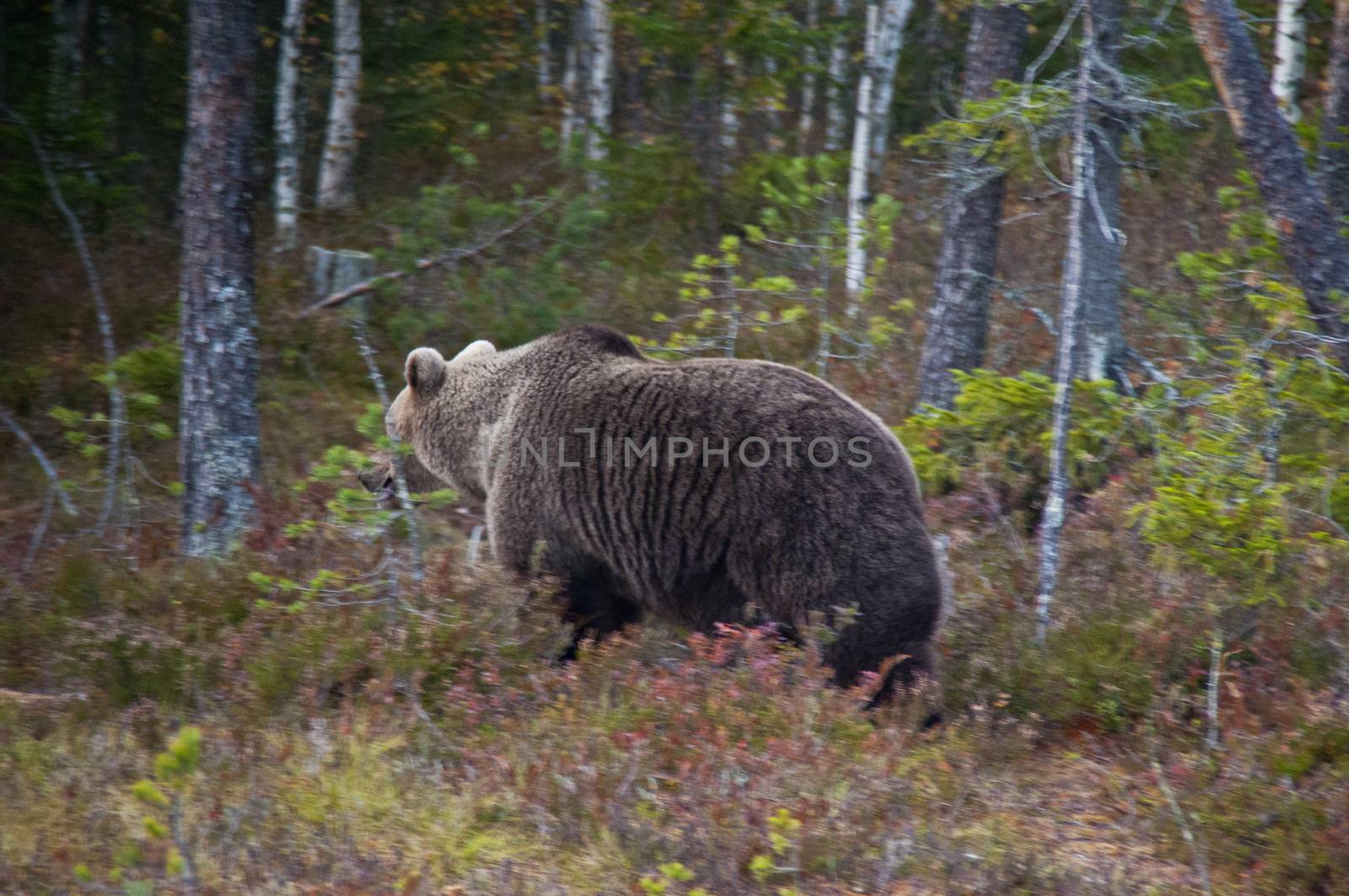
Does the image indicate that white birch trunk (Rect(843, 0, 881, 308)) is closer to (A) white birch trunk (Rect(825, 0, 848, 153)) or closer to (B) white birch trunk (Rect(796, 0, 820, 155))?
(A) white birch trunk (Rect(825, 0, 848, 153))

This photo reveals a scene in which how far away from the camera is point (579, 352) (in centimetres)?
667

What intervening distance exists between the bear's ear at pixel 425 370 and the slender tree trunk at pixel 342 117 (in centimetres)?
819

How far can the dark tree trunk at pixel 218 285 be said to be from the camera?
7.63 meters

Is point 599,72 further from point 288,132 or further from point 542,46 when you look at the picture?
point 288,132

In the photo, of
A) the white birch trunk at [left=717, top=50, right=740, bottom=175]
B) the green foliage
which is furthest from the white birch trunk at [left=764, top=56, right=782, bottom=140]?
the green foliage

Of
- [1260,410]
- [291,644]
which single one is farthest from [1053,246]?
[291,644]

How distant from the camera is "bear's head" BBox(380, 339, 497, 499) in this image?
7184mm

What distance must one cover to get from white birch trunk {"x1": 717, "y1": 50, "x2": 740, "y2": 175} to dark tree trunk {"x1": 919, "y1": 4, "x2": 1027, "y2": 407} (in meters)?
5.03

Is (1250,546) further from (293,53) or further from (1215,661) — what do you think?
(293,53)

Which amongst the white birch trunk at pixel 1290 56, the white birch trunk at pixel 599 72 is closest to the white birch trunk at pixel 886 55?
the white birch trunk at pixel 599 72

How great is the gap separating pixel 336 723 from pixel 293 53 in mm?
10627

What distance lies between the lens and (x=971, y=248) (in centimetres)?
873

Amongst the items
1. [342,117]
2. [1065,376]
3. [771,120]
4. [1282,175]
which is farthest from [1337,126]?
[771,120]

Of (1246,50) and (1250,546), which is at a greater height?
(1246,50)
